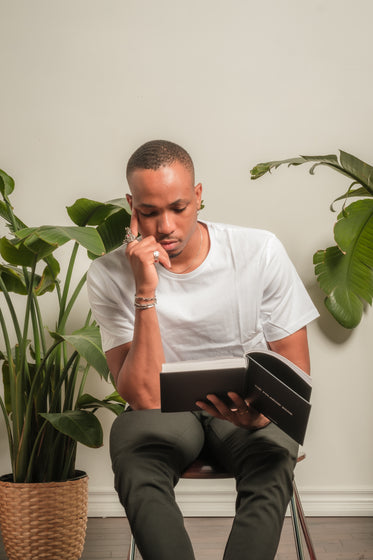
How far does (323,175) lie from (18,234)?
1410 mm

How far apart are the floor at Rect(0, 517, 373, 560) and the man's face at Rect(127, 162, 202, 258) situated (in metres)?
1.18

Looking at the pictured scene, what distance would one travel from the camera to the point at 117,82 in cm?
265

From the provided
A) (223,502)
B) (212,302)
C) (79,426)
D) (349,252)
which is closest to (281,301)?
(212,302)

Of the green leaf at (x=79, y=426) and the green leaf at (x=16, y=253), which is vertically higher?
the green leaf at (x=16, y=253)

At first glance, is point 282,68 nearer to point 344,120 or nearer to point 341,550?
point 344,120

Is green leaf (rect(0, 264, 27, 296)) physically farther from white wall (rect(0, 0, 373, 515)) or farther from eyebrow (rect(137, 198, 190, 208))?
eyebrow (rect(137, 198, 190, 208))

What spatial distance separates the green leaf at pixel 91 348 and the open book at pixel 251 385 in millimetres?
678

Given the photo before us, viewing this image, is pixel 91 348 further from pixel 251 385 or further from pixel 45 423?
pixel 251 385

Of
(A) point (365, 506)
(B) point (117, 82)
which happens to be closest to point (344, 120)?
(B) point (117, 82)

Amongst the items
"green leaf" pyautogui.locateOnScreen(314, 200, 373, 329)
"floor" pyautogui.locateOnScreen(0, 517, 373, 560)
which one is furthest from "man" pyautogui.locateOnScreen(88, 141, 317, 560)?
"floor" pyautogui.locateOnScreen(0, 517, 373, 560)

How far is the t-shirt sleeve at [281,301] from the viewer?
159cm

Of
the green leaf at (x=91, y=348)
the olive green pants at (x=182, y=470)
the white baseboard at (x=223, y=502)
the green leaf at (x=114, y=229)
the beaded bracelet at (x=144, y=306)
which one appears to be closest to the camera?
the olive green pants at (x=182, y=470)

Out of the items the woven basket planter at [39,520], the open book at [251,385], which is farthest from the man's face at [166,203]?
the woven basket planter at [39,520]

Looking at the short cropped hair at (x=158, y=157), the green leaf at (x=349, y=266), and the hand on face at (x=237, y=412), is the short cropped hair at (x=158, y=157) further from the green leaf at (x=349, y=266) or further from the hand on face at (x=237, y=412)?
the green leaf at (x=349, y=266)
